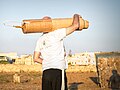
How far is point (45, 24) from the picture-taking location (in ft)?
16.1

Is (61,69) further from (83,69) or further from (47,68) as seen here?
(83,69)

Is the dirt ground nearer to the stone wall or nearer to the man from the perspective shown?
the man

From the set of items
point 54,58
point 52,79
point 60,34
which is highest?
point 60,34

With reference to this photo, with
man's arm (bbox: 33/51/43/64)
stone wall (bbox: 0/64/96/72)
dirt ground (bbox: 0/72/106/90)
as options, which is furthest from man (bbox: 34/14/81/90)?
stone wall (bbox: 0/64/96/72)

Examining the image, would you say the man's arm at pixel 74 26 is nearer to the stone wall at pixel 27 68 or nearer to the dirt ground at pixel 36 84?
the dirt ground at pixel 36 84

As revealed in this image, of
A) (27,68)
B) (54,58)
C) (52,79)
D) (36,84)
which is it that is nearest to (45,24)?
(54,58)

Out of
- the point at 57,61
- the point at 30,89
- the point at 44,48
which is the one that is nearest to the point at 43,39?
the point at 44,48

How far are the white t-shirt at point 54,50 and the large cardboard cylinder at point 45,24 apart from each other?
0.40ft

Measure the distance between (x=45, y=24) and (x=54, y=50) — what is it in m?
0.47

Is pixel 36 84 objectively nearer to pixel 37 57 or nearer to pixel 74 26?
pixel 37 57

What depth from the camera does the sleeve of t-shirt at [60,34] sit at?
4906 mm

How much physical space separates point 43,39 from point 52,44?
0.21 meters

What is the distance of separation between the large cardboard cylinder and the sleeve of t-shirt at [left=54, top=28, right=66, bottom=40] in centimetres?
10

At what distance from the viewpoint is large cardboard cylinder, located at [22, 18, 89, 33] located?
4875 millimetres
